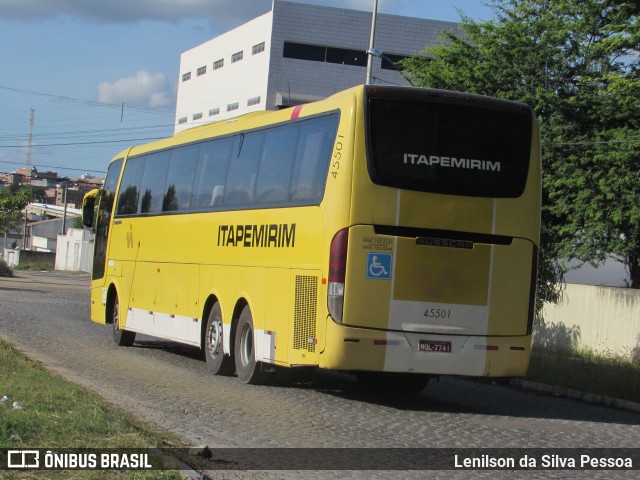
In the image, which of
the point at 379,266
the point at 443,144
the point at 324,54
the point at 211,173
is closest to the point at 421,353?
the point at 379,266

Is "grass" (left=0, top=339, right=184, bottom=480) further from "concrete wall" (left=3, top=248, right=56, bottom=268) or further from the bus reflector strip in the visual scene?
"concrete wall" (left=3, top=248, right=56, bottom=268)

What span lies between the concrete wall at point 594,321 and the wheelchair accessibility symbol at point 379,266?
1381 cm

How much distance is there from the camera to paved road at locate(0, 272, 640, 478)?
33.0ft

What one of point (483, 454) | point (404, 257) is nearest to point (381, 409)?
point (404, 257)

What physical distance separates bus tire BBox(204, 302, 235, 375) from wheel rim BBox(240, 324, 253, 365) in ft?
2.45

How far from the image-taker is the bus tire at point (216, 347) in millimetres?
15500

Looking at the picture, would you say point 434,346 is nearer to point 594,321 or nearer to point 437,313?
point 437,313

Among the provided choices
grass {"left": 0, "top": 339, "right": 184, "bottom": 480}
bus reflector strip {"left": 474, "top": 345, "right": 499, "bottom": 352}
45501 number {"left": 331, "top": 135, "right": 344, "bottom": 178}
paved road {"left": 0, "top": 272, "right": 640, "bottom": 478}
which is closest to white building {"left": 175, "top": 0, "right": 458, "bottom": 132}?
paved road {"left": 0, "top": 272, "right": 640, "bottom": 478}

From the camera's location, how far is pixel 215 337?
1579 centimetres

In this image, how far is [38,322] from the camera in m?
24.1

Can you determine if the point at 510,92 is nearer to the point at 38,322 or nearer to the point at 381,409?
the point at 38,322

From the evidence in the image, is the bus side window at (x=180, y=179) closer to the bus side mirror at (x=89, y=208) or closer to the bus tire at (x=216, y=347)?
the bus tire at (x=216, y=347)

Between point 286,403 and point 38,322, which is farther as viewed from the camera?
point 38,322

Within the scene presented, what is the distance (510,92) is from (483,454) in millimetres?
20301
